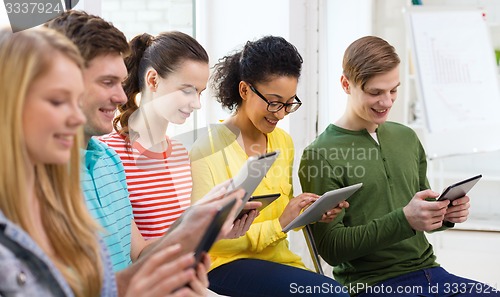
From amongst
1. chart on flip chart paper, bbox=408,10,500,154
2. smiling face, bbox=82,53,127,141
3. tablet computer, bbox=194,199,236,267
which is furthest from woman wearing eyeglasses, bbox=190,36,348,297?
chart on flip chart paper, bbox=408,10,500,154

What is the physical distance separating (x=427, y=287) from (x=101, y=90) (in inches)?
50.3

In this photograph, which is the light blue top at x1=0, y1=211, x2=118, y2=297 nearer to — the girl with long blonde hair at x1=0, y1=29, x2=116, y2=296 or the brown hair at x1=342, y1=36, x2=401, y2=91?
the girl with long blonde hair at x1=0, y1=29, x2=116, y2=296

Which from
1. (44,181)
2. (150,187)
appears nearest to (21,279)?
(44,181)

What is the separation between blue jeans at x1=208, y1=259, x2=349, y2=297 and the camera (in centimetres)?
206

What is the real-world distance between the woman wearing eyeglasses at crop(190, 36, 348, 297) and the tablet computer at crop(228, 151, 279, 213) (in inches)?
19.0

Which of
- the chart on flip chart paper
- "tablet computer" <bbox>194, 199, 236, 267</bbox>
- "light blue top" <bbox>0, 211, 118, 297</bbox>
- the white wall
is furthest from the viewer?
the white wall

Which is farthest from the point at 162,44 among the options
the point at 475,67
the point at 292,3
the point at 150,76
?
the point at 475,67

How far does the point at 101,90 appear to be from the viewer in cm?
160

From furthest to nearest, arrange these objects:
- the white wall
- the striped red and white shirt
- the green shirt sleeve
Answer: the white wall → the green shirt sleeve → the striped red and white shirt

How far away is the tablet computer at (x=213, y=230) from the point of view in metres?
1.21

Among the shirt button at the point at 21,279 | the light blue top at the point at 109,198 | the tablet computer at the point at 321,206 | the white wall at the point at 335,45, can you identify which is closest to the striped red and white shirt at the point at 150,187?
the light blue top at the point at 109,198

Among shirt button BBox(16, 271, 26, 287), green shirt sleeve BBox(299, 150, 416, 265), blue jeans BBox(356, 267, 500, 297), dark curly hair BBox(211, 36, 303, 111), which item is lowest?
blue jeans BBox(356, 267, 500, 297)

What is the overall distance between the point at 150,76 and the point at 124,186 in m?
0.43

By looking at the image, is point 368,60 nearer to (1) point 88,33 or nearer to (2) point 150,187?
(2) point 150,187
